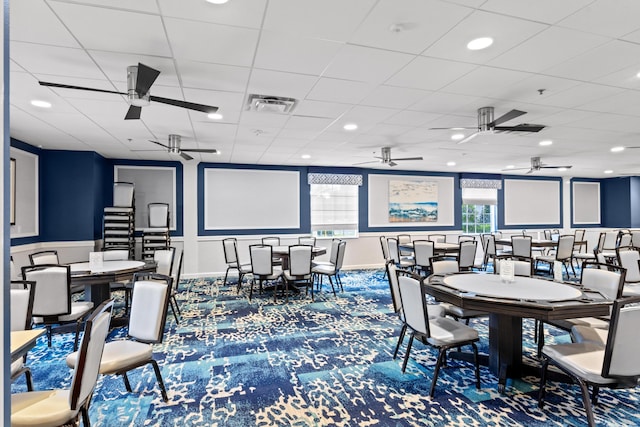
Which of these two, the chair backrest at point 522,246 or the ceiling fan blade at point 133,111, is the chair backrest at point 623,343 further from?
the chair backrest at point 522,246

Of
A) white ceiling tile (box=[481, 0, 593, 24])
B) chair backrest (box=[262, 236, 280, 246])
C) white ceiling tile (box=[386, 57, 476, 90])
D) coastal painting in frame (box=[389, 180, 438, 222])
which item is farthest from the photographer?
coastal painting in frame (box=[389, 180, 438, 222])

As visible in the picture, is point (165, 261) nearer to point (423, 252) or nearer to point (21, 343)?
point (21, 343)

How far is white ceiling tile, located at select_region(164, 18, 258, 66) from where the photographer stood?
7.43 feet

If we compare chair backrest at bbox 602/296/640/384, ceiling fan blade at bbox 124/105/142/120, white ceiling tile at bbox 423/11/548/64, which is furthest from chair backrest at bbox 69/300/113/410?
chair backrest at bbox 602/296/640/384

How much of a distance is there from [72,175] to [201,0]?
6048 mm

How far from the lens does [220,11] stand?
2.09 m

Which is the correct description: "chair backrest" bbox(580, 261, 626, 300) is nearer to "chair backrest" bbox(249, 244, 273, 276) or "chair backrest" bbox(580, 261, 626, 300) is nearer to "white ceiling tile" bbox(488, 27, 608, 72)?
"white ceiling tile" bbox(488, 27, 608, 72)

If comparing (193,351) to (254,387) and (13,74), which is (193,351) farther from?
(13,74)

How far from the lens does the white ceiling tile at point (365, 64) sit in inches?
104

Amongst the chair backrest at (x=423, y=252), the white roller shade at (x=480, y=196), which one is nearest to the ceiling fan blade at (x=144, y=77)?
the chair backrest at (x=423, y=252)

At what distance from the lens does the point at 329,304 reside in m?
5.48

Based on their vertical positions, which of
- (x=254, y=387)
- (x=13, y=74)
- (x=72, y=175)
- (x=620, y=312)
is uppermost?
(x=13, y=74)

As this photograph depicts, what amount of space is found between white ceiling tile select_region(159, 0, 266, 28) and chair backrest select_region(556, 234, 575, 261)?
25.5 feet

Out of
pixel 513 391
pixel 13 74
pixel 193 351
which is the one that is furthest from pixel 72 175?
pixel 513 391
